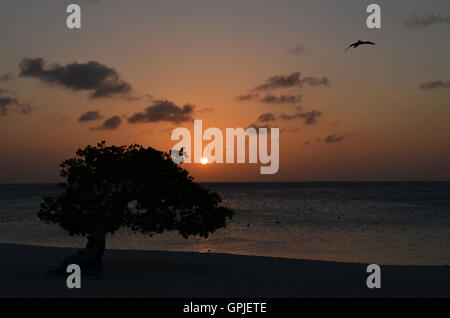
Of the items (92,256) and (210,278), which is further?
(210,278)

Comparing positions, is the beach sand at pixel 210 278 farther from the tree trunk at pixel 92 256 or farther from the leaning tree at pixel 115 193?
the leaning tree at pixel 115 193

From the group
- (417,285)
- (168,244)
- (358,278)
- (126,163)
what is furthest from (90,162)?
(168,244)

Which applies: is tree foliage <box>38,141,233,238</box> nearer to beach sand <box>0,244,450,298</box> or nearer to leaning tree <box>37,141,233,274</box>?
leaning tree <box>37,141,233,274</box>

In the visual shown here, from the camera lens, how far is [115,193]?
21.6m

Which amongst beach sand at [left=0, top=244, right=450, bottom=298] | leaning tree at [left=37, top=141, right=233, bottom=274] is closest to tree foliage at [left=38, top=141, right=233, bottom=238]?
leaning tree at [left=37, top=141, right=233, bottom=274]

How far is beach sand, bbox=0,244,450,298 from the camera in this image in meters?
18.6

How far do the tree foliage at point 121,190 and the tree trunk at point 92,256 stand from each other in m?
0.31

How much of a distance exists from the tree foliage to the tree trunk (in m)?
0.31

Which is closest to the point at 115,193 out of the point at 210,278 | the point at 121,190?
the point at 121,190

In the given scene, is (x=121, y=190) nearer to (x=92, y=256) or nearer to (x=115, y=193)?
(x=115, y=193)

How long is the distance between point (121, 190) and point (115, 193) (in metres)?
0.33

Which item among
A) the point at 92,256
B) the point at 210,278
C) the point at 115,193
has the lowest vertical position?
the point at 210,278
